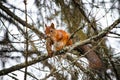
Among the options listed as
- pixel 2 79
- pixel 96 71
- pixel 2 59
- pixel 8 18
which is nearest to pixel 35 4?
pixel 8 18

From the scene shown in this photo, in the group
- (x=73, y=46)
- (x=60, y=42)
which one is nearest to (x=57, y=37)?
(x=60, y=42)

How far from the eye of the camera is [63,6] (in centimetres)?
400

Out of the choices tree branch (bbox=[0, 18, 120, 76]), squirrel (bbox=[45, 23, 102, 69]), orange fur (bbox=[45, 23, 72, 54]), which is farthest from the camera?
orange fur (bbox=[45, 23, 72, 54])

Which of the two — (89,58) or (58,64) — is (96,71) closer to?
(89,58)

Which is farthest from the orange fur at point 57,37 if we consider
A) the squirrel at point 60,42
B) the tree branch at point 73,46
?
the tree branch at point 73,46

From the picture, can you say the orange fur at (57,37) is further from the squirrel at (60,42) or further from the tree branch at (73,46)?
the tree branch at (73,46)

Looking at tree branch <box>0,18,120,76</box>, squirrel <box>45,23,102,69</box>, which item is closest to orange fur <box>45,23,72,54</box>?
squirrel <box>45,23,102,69</box>

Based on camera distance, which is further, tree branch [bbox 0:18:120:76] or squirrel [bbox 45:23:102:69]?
squirrel [bbox 45:23:102:69]

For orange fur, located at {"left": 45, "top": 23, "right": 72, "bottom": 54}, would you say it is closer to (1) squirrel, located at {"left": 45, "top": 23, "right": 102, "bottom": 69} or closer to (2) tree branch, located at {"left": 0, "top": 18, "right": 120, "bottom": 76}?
(1) squirrel, located at {"left": 45, "top": 23, "right": 102, "bottom": 69}

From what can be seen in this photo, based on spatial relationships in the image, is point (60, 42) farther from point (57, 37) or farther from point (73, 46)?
point (73, 46)

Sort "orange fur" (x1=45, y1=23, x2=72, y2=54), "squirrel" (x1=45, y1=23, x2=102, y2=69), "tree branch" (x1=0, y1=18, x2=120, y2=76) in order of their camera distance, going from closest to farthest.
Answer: "tree branch" (x1=0, y1=18, x2=120, y2=76)
"squirrel" (x1=45, y1=23, x2=102, y2=69)
"orange fur" (x1=45, y1=23, x2=72, y2=54)

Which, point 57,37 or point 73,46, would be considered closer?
point 73,46

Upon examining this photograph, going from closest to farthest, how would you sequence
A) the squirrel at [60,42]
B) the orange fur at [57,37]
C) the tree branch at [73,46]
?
the tree branch at [73,46] → the squirrel at [60,42] → the orange fur at [57,37]

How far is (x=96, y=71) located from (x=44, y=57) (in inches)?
30.3
